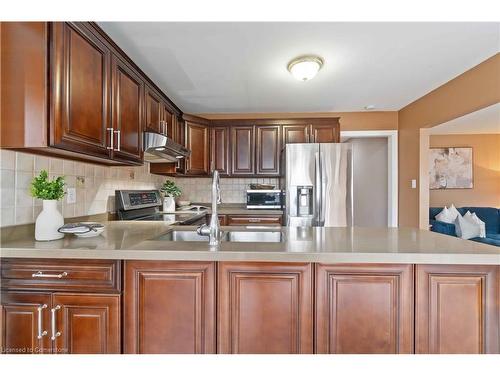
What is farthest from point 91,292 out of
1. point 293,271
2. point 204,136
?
point 204,136

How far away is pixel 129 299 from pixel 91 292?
7.0 inches

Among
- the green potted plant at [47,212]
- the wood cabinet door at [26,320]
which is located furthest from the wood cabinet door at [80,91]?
the wood cabinet door at [26,320]

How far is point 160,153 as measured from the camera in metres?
2.46

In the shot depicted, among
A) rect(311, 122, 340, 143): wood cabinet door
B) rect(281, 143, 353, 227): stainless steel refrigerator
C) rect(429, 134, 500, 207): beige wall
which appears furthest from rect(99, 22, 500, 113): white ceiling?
rect(429, 134, 500, 207): beige wall

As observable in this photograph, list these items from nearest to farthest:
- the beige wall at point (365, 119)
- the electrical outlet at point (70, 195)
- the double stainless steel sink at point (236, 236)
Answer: the double stainless steel sink at point (236, 236) → the electrical outlet at point (70, 195) → the beige wall at point (365, 119)

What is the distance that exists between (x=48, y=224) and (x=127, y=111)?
3.32 ft

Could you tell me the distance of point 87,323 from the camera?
115cm

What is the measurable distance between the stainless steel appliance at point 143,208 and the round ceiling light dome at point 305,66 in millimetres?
1655

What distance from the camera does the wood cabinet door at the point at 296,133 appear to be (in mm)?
3473

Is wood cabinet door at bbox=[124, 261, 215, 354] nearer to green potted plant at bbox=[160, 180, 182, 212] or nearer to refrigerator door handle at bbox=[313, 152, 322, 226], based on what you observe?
green potted plant at bbox=[160, 180, 182, 212]

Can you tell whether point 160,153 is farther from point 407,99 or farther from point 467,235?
point 467,235

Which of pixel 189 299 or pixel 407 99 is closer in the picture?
pixel 189 299

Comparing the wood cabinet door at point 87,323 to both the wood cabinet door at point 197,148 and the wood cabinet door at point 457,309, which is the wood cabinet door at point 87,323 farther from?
the wood cabinet door at point 197,148

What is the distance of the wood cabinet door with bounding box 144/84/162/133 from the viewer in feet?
7.68
